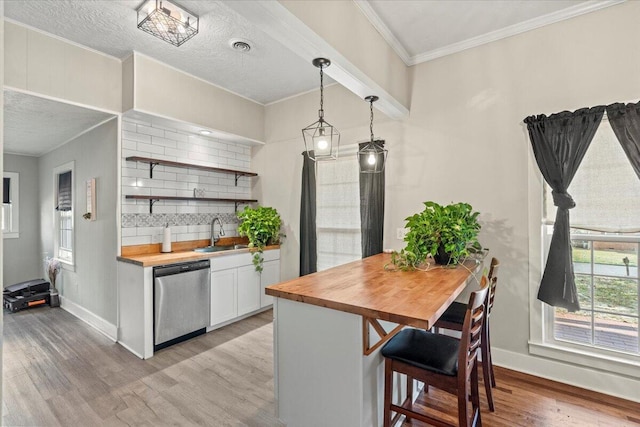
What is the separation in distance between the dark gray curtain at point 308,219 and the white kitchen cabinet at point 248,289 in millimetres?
627

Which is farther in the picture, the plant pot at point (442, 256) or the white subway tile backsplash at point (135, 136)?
the white subway tile backsplash at point (135, 136)

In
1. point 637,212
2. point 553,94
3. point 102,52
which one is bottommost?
Result: point 637,212

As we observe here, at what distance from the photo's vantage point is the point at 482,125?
296 centimetres

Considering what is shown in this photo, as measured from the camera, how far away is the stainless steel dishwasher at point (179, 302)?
312 cm

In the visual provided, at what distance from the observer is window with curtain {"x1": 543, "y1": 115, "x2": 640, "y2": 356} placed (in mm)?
2432

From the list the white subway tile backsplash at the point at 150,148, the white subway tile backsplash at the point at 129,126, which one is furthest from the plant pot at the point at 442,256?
the white subway tile backsplash at the point at 129,126

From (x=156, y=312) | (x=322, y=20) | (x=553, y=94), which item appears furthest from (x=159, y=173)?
(x=553, y=94)

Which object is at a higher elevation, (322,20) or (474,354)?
(322,20)

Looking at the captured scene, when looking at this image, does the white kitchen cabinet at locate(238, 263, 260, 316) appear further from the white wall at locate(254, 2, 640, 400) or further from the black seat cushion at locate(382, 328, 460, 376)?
the black seat cushion at locate(382, 328, 460, 376)

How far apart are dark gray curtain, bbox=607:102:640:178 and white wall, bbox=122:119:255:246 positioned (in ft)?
13.3

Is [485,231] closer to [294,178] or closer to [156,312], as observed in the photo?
[294,178]

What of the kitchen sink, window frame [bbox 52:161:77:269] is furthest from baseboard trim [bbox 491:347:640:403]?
window frame [bbox 52:161:77:269]

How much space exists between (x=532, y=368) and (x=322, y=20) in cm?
319

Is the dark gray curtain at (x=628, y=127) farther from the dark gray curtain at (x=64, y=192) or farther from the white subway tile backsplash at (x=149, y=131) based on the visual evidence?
the dark gray curtain at (x=64, y=192)
